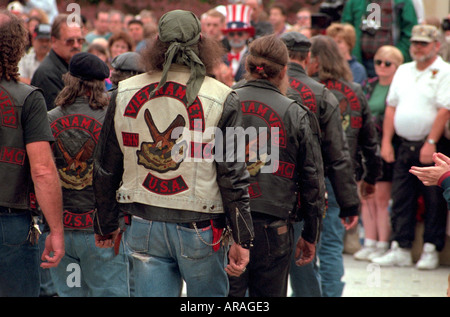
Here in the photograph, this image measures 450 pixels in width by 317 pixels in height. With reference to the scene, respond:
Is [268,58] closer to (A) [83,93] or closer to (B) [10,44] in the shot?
(A) [83,93]

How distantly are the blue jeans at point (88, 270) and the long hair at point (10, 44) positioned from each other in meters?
1.05

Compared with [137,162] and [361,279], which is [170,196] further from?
[361,279]

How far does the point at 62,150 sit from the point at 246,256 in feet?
4.35

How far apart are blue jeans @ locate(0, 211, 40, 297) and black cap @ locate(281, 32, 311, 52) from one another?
2285mm

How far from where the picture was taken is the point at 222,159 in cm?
346

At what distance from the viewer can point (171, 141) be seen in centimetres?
346

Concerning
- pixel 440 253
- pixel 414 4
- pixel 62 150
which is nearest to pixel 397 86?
pixel 440 253

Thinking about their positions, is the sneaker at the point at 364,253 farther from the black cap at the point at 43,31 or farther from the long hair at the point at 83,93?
the long hair at the point at 83,93

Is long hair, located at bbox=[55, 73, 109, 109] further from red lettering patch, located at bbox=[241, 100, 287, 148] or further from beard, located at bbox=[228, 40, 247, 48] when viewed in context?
beard, located at bbox=[228, 40, 247, 48]

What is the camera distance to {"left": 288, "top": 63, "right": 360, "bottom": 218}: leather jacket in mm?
4961

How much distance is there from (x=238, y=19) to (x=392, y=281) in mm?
4008

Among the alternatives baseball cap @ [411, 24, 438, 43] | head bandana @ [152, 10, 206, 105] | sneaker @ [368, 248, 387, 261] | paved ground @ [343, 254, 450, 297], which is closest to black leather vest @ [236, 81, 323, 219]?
head bandana @ [152, 10, 206, 105]

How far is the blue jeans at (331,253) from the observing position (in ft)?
18.4
